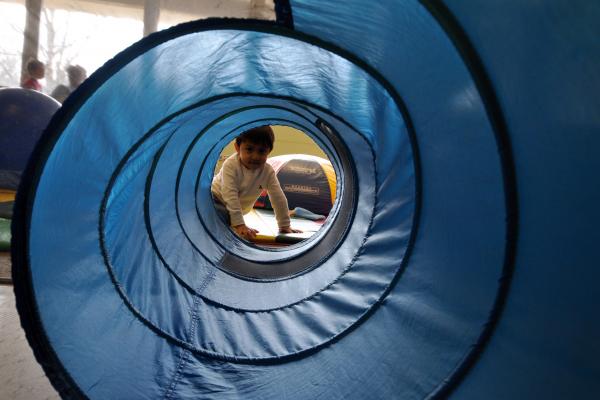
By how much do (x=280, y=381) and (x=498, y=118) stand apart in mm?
861

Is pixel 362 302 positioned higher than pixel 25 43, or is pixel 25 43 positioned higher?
pixel 25 43

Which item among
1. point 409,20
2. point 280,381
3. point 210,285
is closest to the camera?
point 409,20

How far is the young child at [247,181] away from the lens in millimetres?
2934

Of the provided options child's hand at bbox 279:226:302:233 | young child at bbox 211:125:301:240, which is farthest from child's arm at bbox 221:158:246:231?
child's hand at bbox 279:226:302:233

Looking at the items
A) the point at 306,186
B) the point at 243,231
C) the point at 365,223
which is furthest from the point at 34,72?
the point at 365,223

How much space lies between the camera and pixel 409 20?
92 centimetres

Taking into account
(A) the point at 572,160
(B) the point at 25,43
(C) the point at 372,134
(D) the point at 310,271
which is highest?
(B) the point at 25,43

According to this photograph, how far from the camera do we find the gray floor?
101 centimetres

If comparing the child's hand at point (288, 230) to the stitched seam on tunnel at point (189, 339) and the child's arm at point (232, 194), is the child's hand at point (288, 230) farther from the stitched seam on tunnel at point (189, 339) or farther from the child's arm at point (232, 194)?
the stitched seam on tunnel at point (189, 339)

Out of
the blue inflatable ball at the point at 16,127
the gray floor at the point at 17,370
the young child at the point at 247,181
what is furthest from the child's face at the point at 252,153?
the gray floor at the point at 17,370

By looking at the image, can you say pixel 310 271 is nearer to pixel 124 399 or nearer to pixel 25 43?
pixel 124 399

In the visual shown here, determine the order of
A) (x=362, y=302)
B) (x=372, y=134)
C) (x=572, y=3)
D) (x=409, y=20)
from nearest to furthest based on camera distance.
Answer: (x=572, y=3) < (x=409, y=20) < (x=362, y=302) < (x=372, y=134)

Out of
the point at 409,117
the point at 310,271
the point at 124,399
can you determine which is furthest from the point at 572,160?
the point at 310,271

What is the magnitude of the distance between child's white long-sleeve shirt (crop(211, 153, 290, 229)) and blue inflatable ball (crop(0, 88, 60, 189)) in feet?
3.82
